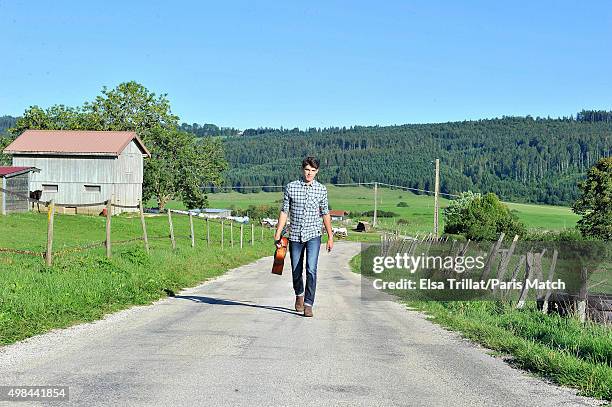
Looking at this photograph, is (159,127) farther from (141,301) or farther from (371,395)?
(371,395)

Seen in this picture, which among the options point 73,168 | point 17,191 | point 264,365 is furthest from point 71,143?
point 264,365

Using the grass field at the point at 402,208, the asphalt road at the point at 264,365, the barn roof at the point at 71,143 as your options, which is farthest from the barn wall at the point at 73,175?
the grass field at the point at 402,208

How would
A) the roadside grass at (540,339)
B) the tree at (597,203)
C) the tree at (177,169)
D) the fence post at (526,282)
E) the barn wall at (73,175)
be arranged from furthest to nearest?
the tree at (177,169)
the tree at (597,203)
the barn wall at (73,175)
the fence post at (526,282)
the roadside grass at (540,339)

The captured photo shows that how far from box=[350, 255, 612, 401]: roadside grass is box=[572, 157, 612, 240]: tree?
60371 mm

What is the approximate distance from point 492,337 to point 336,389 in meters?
4.03

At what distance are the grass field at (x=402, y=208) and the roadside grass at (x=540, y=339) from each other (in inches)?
3814

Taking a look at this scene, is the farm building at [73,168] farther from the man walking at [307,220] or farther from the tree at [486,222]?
the man walking at [307,220]

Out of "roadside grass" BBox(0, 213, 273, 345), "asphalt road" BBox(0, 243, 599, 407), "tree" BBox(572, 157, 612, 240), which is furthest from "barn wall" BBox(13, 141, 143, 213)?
"asphalt road" BBox(0, 243, 599, 407)

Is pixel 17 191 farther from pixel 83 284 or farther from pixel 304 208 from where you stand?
pixel 304 208

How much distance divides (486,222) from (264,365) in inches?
3067

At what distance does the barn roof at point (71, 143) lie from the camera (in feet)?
192

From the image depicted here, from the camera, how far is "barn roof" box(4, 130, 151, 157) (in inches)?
2299

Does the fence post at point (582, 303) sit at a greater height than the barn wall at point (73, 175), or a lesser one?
lesser

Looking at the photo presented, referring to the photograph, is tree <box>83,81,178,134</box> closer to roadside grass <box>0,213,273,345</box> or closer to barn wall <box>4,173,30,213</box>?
barn wall <box>4,173,30,213</box>
